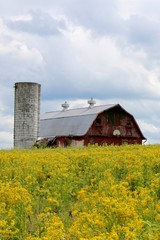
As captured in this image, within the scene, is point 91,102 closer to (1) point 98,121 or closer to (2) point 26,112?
(1) point 98,121

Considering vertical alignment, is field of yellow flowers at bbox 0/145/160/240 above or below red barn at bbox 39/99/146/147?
below

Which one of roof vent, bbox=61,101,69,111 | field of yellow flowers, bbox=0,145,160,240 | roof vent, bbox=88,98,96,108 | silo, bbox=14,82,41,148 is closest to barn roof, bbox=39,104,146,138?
roof vent, bbox=88,98,96,108

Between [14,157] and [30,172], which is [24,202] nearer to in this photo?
[30,172]

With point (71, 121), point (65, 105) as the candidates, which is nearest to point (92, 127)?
point (71, 121)

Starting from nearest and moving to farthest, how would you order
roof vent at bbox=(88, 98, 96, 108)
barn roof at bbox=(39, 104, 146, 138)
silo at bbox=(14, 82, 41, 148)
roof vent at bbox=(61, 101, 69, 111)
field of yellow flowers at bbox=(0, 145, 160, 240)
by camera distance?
field of yellow flowers at bbox=(0, 145, 160, 240)
silo at bbox=(14, 82, 41, 148)
barn roof at bbox=(39, 104, 146, 138)
roof vent at bbox=(88, 98, 96, 108)
roof vent at bbox=(61, 101, 69, 111)

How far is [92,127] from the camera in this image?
4694 cm

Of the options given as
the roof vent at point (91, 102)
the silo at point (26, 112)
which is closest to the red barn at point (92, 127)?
the roof vent at point (91, 102)

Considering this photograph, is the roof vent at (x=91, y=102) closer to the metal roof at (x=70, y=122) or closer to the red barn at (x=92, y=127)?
the red barn at (x=92, y=127)

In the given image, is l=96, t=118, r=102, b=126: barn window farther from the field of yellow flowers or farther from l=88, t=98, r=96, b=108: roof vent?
the field of yellow flowers

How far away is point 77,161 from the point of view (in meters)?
13.6

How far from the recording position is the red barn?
46.7 metres

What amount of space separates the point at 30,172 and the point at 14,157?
373cm

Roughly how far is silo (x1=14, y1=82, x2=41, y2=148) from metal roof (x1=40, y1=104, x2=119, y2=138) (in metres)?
12.6

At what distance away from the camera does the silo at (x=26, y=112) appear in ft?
108
